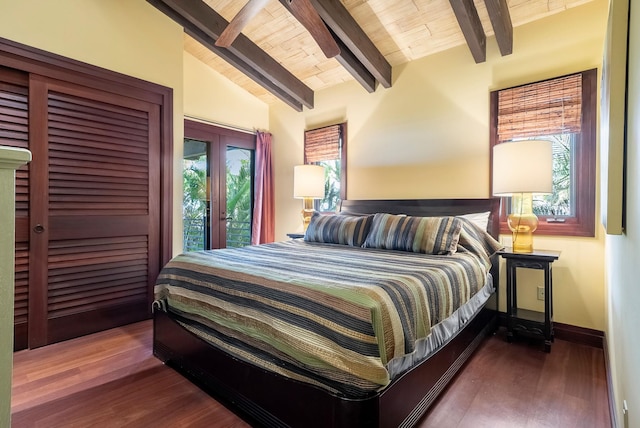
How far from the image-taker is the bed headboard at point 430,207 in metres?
2.95

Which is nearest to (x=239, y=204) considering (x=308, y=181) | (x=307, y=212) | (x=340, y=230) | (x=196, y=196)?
(x=196, y=196)

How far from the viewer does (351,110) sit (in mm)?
4051

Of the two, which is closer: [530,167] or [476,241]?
[530,167]

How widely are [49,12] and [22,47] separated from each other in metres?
0.37

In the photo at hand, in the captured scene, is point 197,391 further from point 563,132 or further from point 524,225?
point 563,132

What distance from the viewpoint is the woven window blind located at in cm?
419

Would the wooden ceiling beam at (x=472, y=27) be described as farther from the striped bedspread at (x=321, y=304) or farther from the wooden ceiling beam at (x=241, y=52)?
the wooden ceiling beam at (x=241, y=52)

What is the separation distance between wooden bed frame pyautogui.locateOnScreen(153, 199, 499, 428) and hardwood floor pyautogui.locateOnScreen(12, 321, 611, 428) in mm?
89

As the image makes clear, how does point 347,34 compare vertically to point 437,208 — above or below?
above

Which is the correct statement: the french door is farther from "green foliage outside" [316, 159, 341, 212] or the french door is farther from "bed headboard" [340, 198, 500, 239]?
"bed headboard" [340, 198, 500, 239]

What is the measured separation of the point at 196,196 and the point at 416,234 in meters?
2.82

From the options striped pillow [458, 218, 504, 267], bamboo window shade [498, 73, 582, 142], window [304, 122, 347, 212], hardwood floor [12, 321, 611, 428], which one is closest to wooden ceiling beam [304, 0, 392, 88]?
window [304, 122, 347, 212]

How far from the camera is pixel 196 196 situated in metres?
4.14

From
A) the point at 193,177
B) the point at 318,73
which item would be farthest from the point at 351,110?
the point at 193,177
